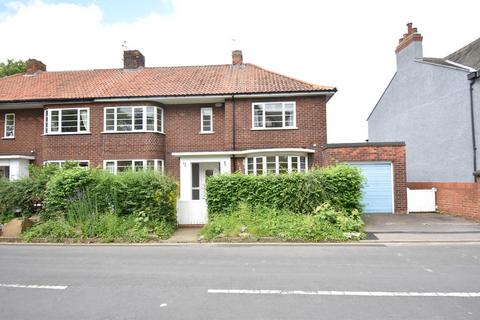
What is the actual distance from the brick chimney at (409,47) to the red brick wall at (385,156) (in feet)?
25.6

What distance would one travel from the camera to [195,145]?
59.3 feet

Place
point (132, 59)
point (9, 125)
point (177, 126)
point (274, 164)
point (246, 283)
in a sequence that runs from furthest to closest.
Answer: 1. point (132, 59)
2. point (9, 125)
3. point (177, 126)
4. point (274, 164)
5. point (246, 283)

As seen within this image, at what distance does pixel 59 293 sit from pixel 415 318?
520cm

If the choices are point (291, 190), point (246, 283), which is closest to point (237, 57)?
point (291, 190)

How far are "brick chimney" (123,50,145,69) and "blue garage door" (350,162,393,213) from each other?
15.0 meters

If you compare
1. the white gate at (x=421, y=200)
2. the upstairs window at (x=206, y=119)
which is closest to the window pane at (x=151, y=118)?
the upstairs window at (x=206, y=119)

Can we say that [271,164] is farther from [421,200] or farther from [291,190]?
[421,200]

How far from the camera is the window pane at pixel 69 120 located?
1811 centimetres

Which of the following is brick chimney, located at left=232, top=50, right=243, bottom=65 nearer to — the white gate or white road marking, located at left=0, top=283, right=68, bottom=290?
the white gate

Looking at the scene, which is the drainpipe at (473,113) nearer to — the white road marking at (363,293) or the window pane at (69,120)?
the white road marking at (363,293)

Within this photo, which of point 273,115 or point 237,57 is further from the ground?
point 237,57

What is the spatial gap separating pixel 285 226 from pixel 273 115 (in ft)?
25.9

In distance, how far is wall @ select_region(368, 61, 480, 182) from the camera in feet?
51.0

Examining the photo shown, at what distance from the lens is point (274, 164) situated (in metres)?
16.5
